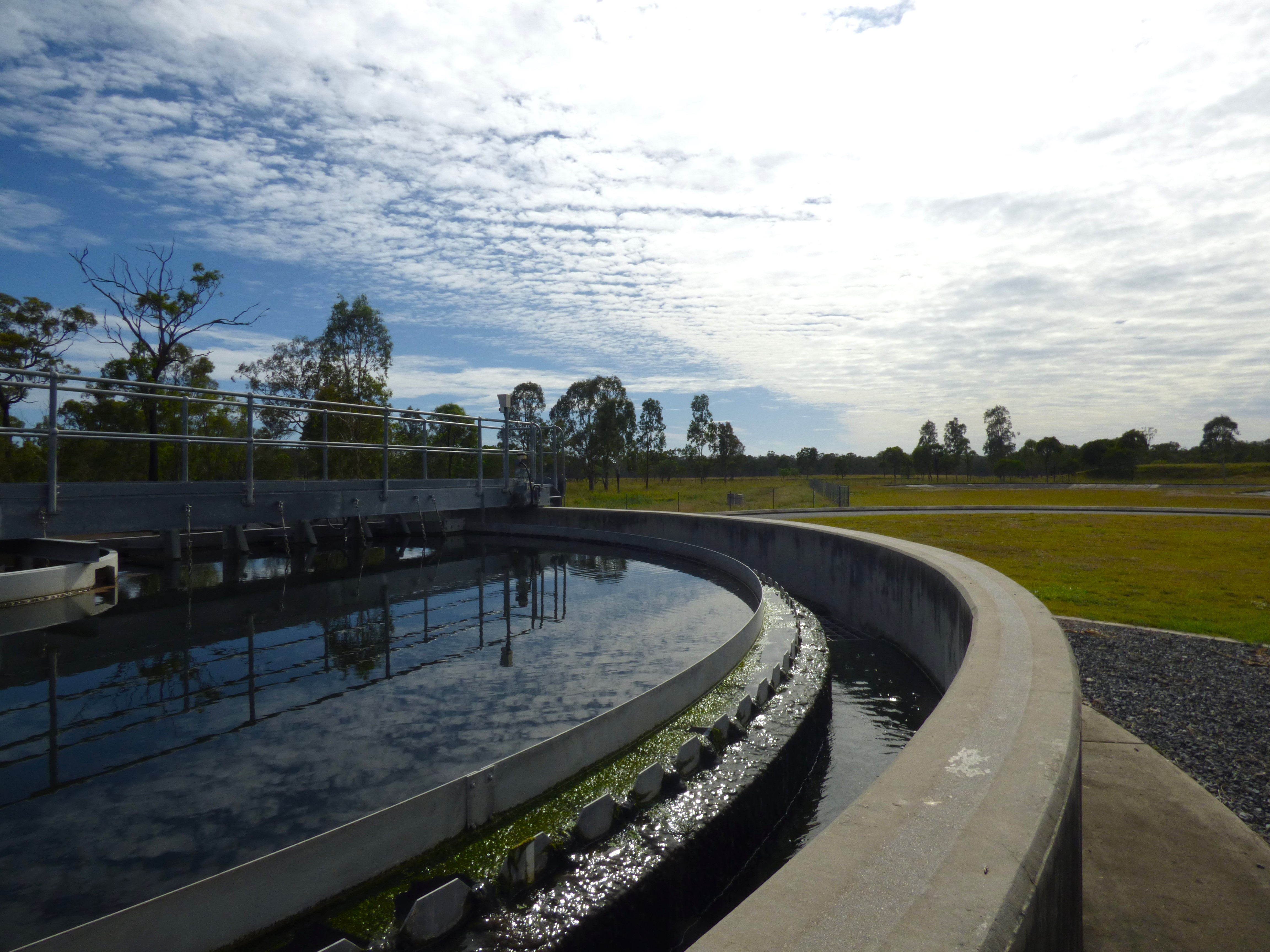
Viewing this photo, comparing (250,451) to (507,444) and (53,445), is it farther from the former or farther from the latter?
(507,444)

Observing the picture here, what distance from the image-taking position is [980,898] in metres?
2.09

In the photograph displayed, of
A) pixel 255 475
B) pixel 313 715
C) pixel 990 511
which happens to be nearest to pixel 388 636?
pixel 313 715

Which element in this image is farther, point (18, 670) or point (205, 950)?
point (18, 670)

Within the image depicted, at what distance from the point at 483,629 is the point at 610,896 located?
19.0 ft

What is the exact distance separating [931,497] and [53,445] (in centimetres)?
4156

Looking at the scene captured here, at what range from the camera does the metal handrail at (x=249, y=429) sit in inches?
359

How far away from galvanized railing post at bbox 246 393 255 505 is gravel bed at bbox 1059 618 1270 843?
38.7 feet

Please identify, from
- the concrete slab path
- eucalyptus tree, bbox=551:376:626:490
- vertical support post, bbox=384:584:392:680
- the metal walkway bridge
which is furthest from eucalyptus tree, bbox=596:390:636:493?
the concrete slab path

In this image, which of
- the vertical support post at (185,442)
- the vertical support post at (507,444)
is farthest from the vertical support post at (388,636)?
the vertical support post at (507,444)

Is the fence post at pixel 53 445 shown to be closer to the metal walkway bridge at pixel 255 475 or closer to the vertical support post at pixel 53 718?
the metal walkway bridge at pixel 255 475

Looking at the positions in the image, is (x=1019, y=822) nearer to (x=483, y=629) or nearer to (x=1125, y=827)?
(x=1125, y=827)

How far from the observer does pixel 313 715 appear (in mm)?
5859

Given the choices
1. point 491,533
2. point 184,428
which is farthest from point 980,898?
point 491,533

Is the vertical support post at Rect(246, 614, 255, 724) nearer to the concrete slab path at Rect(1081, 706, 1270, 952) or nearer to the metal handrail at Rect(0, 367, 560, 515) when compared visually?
the metal handrail at Rect(0, 367, 560, 515)
